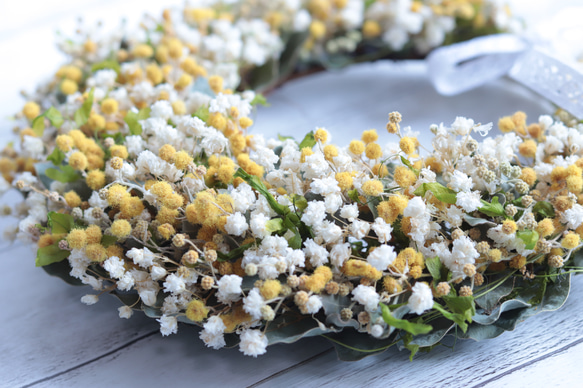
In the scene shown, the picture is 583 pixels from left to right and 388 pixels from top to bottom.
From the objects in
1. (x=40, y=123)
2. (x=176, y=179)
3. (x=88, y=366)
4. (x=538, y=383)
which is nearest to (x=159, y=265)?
(x=176, y=179)

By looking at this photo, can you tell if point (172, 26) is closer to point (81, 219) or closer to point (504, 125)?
point (81, 219)

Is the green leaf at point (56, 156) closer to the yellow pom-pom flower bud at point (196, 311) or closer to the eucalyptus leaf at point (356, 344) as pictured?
the yellow pom-pom flower bud at point (196, 311)

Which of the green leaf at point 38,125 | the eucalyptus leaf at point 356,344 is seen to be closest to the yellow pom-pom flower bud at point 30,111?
the green leaf at point 38,125

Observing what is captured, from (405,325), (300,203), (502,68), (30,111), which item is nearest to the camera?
(405,325)

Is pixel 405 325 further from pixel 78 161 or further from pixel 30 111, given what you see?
pixel 30 111

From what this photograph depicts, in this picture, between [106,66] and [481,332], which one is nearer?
[481,332]

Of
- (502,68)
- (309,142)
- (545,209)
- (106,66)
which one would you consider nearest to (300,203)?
(309,142)
